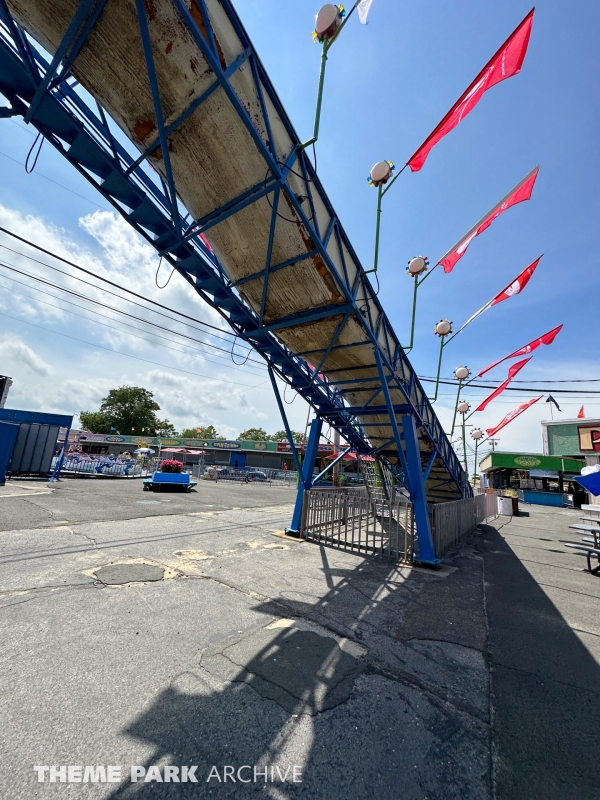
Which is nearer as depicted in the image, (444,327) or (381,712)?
(381,712)

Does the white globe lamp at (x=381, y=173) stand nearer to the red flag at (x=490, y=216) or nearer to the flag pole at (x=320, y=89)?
the flag pole at (x=320, y=89)

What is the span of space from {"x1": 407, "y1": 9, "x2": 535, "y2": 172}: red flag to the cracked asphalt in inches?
351

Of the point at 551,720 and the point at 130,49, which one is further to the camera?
the point at 130,49

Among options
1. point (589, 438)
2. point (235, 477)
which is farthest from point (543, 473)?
point (235, 477)

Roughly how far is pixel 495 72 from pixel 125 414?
258 feet

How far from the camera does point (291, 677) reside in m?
3.39

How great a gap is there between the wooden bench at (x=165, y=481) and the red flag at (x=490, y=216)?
17505 millimetres

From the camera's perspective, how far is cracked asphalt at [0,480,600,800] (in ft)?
7.78

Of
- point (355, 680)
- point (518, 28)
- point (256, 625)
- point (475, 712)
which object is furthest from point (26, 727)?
point (518, 28)

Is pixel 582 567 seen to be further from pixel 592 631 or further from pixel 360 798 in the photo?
pixel 360 798

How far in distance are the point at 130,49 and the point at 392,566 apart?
10093 millimetres

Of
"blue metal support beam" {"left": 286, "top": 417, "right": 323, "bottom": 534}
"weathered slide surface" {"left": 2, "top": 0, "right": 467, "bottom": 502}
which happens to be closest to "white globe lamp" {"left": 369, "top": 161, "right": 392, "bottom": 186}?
"weathered slide surface" {"left": 2, "top": 0, "right": 467, "bottom": 502}

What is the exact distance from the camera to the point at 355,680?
345 centimetres

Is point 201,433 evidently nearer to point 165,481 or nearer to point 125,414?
point 125,414
